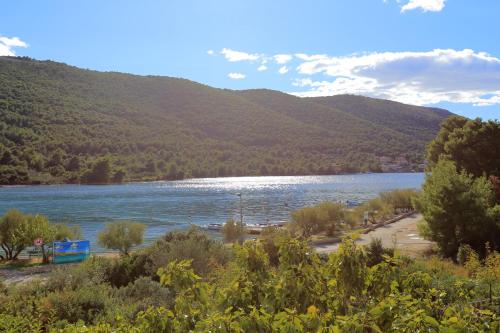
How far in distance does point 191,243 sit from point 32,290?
494 centimetres

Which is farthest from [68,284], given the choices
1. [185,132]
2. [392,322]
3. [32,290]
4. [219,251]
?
[185,132]

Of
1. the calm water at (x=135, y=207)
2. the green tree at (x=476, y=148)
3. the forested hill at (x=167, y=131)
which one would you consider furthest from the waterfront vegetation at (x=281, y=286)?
the forested hill at (x=167, y=131)

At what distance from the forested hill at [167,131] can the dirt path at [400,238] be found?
95399 millimetres

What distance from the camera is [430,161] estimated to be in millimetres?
33625

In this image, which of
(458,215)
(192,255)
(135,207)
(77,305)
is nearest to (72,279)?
(77,305)

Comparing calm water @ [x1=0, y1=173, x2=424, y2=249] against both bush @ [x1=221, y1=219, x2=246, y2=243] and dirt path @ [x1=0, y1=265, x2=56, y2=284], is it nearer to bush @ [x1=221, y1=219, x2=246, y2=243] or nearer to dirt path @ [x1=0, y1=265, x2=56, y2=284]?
bush @ [x1=221, y1=219, x2=246, y2=243]

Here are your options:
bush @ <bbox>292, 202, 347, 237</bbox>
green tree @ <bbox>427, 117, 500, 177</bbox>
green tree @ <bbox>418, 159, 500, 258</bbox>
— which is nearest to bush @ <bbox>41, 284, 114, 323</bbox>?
green tree @ <bbox>418, 159, 500, 258</bbox>

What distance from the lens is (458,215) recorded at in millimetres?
18625

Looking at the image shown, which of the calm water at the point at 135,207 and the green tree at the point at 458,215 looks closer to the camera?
the green tree at the point at 458,215

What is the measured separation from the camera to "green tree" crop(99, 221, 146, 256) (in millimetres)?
25641

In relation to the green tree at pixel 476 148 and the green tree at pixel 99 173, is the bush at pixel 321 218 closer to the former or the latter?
the green tree at pixel 476 148

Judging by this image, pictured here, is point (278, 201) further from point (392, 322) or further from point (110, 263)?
point (392, 322)

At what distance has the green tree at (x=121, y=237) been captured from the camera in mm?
25641

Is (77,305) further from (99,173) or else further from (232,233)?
(99,173)
